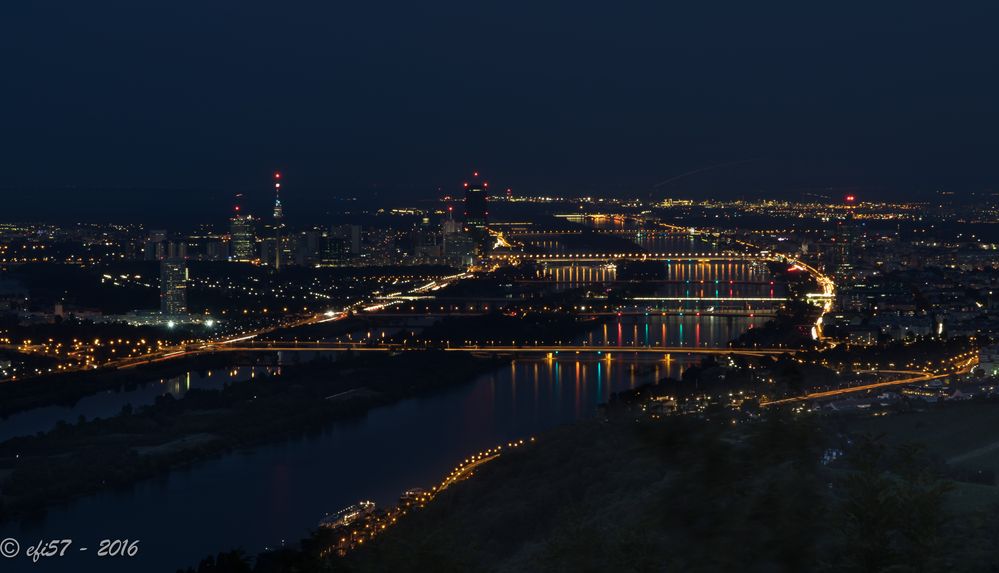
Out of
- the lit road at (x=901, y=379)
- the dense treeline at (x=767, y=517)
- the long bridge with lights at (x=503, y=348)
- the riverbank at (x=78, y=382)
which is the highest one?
the dense treeline at (x=767, y=517)

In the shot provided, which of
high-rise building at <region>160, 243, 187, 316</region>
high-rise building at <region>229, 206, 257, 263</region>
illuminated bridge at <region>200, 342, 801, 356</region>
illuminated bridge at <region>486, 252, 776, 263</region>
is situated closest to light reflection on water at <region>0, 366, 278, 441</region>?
illuminated bridge at <region>200, 342, 801, 356</region>

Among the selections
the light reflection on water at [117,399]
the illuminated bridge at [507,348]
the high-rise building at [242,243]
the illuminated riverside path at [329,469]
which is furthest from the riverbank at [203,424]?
the high-rise building at [242,243]

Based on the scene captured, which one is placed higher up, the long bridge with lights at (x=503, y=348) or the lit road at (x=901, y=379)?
the lit road at (x=901, y=379)

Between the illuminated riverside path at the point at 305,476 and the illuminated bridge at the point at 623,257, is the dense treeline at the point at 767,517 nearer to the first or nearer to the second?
the illuminated riverside path at the point at 305,476

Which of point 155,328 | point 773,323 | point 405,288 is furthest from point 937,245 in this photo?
point 155,328

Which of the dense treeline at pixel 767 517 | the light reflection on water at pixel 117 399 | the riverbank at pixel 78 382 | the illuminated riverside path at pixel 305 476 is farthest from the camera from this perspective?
the riverbank at pixel 78 382

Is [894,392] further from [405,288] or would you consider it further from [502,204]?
[502,204]

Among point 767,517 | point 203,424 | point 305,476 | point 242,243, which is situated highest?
point 242,243

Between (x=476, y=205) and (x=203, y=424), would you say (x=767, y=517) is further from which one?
(x=476, y=205)

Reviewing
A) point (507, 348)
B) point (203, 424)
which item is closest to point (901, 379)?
point (203, 424)

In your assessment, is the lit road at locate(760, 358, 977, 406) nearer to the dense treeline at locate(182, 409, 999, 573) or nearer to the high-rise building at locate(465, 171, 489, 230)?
the dense treeline at locate(182, 409, 999, 573)

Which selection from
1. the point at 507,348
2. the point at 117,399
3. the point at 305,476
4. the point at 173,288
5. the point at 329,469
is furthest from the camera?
the point at 173,288
